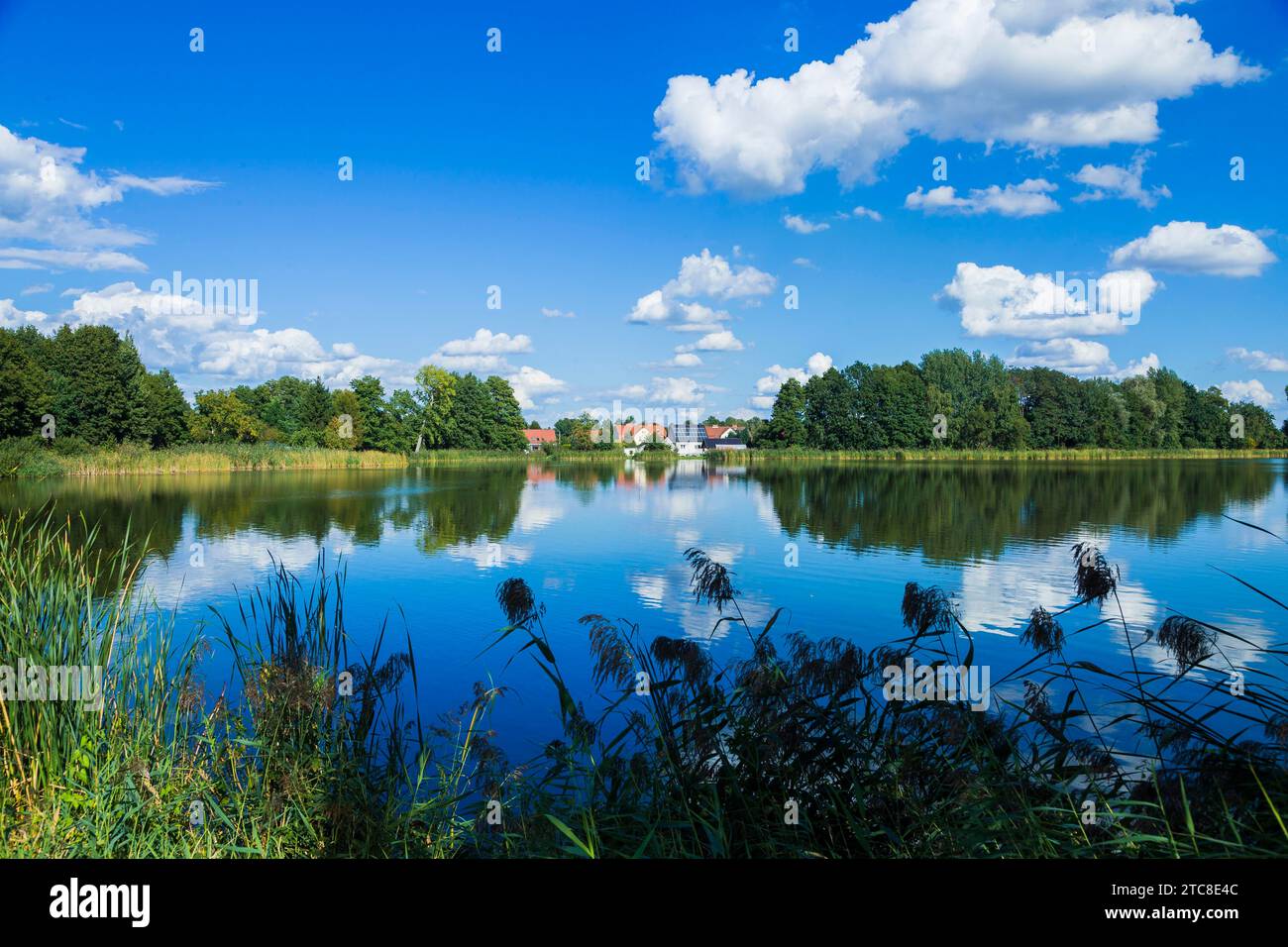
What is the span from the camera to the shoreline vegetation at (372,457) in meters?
48.3

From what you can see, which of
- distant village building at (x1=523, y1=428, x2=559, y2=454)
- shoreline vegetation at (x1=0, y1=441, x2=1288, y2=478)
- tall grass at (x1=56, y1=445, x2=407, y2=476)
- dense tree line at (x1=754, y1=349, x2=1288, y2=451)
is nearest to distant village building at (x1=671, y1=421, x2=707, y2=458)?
shoreline vegetation at (x1=0, y1=441, x2=1288, y2=478)

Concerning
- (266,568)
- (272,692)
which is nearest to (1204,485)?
(266,568)

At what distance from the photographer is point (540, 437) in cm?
14038

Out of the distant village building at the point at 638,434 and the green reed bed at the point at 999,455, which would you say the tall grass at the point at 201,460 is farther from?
the distant village building at the point at 638,434

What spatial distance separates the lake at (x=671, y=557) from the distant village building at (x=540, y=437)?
80.9 metres

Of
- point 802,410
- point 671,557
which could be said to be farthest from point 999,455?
point 671,557

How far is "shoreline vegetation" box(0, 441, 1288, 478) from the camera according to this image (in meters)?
48.3

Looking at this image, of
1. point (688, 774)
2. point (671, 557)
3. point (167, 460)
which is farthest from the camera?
point (167, 460)

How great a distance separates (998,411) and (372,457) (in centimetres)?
7592

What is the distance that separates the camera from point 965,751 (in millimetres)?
4949

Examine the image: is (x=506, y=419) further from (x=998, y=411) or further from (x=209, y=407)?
(x=998, y=411)

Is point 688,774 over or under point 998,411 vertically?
under

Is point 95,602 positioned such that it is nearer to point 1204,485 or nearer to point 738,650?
point 738,650
